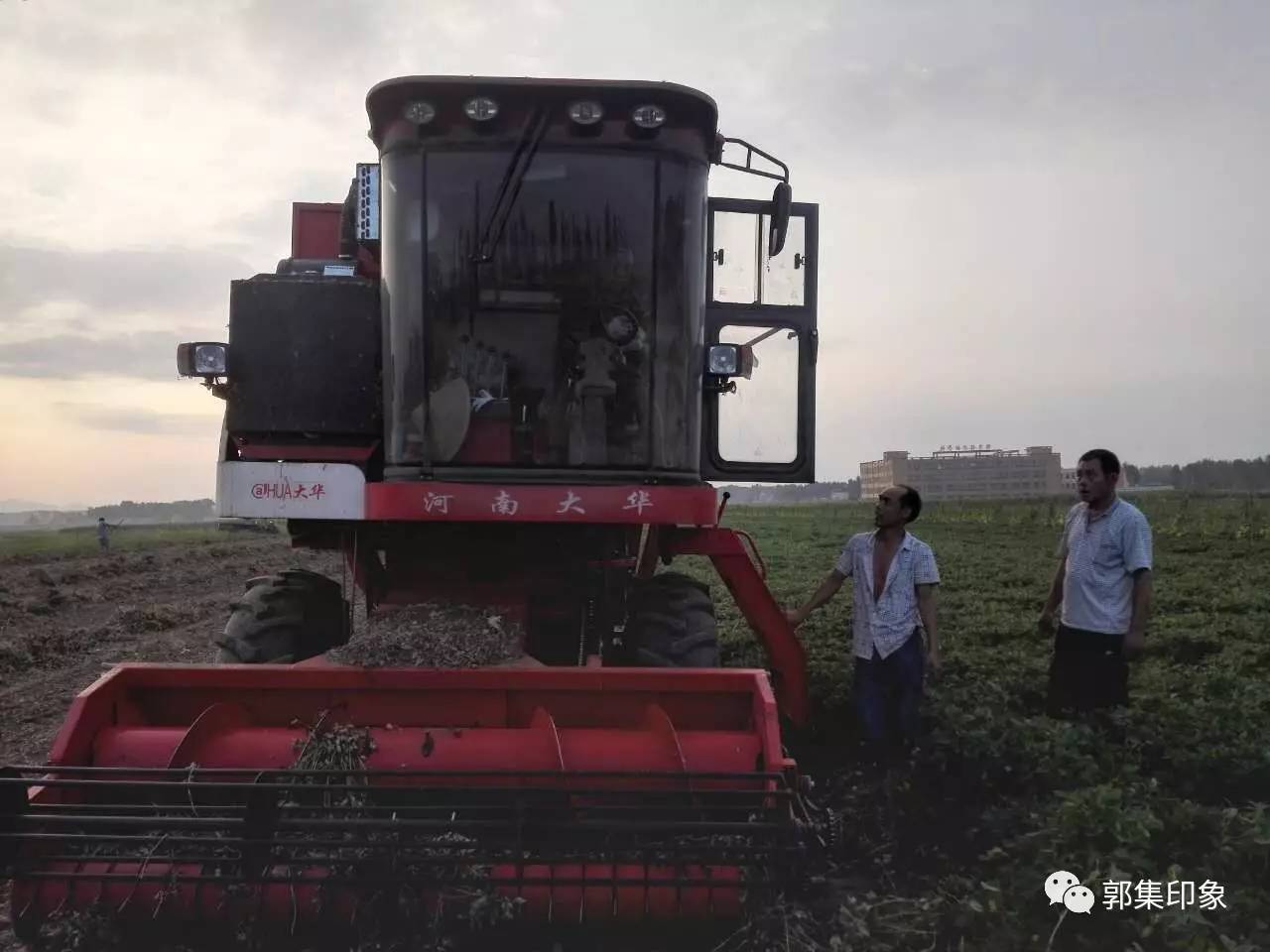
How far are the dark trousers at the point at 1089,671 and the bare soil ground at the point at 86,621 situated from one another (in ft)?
15.9

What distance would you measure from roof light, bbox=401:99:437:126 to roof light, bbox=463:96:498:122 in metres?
0.17

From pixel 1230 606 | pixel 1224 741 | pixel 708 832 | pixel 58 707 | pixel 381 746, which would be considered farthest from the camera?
pixel 1230 606

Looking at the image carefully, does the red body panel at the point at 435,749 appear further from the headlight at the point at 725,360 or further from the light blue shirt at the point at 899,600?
the headlight at the point at 725,360

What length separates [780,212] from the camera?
18.0 ft

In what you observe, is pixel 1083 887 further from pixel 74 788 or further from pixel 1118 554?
pixel 74 788

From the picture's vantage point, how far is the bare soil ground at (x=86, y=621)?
8273mm

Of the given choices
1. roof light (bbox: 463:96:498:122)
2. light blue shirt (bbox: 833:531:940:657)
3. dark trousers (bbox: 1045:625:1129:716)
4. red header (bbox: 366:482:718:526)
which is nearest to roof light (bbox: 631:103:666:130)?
roof light (bbox: 463:96:498:122)

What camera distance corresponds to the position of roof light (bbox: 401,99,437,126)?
506 cm

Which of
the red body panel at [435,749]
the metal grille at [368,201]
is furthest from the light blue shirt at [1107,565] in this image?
the metal grille at [368,201]

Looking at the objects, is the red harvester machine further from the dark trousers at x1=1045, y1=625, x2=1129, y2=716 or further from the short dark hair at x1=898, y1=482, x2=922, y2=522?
the dark trousers at x1=1045, y1=625, x2=1129, y2=716

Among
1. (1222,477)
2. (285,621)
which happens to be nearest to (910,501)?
(285,621)

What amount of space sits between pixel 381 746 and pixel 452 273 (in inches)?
86.1

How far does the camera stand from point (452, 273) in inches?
200

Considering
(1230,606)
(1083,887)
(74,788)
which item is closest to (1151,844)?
(1083,887)
